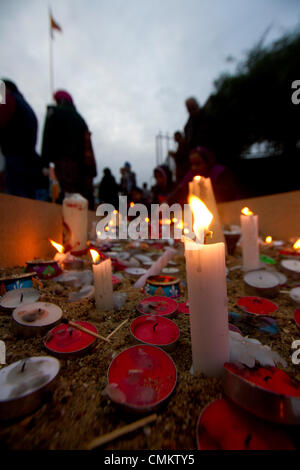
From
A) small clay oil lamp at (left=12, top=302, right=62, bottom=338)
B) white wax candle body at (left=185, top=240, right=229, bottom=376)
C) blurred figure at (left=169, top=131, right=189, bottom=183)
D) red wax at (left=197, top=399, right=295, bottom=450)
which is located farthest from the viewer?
blurred figure at (left=169, top=131, right=189, bottom=183)

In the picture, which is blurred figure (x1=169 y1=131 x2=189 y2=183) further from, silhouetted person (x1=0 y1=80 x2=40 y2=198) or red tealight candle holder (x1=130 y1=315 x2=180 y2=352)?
red tealight candle holder (x1=130 y1=315 x2=180 y2=352)

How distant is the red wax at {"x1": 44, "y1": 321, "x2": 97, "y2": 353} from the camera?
0.92 m

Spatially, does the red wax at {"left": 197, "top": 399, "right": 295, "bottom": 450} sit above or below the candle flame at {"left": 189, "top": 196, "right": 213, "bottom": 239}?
below

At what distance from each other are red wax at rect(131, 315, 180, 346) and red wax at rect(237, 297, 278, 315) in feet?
1.88

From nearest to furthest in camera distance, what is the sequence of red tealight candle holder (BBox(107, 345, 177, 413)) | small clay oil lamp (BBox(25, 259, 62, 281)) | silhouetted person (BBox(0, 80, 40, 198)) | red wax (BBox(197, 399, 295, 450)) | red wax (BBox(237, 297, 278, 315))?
red wax (BBox(197, 399, 295, 450)) → red tealight candle holder (BBox(107, 345, 177, 413)) → red wax (BBox(237, 297, 278, 315)) → small clay oil lamp (BBox(25, 259, 62, 281)) → silhouetted person (BBox(0, 80, 40, 198))

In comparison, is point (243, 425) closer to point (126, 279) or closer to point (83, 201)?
point (126, 279)

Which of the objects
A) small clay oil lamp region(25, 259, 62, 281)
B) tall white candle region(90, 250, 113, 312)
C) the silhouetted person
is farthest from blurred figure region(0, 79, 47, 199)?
tall white candle region(90, 250, 113, 312)

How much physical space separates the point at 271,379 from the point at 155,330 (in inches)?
19.7

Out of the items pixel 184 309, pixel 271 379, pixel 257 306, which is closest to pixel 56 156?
pixel 184 309

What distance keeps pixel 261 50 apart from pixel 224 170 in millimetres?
6952

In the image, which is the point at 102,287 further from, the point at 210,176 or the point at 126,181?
the point at 126,181

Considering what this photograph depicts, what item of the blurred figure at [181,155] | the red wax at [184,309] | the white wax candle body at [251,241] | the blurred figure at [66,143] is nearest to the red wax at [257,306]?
the red wax at [184,309]

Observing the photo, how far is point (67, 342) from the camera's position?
0.96 metres

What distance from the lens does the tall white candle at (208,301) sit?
0.76 m
